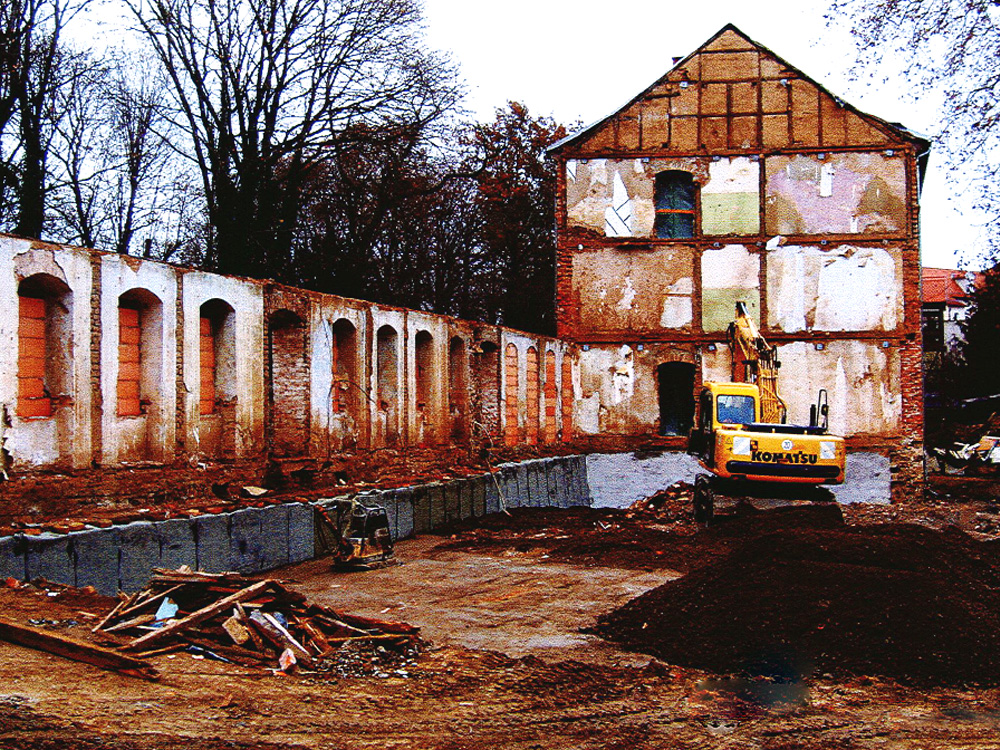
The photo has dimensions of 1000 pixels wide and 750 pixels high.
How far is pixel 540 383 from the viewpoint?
24922 millimetres

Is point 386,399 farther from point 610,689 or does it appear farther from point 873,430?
point 873,430

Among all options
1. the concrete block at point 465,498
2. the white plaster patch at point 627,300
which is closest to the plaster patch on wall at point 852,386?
the white plaster patch at point 627,300

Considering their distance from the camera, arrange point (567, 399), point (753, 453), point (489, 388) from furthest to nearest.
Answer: point (567, 399) < point (489, 388) < point (753, 453)

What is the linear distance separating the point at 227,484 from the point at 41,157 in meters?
18.0

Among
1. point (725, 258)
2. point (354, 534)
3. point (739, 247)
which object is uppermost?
point (739, 247)

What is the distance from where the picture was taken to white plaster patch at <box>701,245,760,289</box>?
85.9ft

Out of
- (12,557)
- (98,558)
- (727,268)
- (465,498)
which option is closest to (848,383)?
(727,268)

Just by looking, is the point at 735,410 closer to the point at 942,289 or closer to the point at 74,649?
the point at 74,649

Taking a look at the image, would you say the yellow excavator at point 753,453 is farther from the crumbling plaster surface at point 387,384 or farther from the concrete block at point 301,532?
the concrete block at point 301,532

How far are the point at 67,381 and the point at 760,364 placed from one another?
14096mm

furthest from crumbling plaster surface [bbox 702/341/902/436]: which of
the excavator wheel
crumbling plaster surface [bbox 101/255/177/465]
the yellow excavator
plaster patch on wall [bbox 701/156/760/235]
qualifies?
crumbling plaster surface [bbox 101/255/177/465]

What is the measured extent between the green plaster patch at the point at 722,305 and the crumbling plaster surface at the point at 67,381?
690 inches

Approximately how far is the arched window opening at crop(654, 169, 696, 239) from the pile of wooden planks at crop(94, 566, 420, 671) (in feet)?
63.9

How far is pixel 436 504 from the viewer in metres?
16.8
